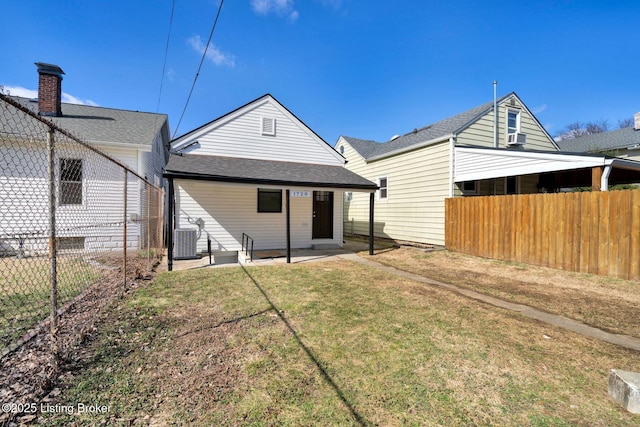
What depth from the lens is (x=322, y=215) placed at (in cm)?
1174

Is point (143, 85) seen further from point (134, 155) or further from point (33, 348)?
point (33, 348)

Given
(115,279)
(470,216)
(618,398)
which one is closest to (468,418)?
(618,398)

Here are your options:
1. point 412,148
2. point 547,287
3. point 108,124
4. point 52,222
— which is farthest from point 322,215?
point 52,222

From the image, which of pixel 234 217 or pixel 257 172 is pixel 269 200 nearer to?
pixel 234 217

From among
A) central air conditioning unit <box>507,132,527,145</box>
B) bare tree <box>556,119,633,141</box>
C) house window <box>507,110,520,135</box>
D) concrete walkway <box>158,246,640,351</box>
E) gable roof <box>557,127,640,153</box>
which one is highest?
bare tree <box>556,119,633,141</box>

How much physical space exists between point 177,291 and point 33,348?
2.52 metres

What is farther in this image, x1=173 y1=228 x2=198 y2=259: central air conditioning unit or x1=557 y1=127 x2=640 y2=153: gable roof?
x1=557 y1=127 x2=640 y2=153: gable roof

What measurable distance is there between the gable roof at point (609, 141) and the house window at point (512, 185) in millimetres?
10583

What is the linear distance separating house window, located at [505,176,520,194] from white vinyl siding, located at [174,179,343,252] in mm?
8751

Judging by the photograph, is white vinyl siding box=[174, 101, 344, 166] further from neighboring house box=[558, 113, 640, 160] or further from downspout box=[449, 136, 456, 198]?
neighboring house box=[558, 113, 640, 160]

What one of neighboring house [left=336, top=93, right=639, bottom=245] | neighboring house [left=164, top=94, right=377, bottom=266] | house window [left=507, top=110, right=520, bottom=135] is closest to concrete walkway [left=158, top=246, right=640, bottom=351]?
neighboring house [left=164, top=94, right=377, bottom=266]

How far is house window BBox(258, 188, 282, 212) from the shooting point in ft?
35.0

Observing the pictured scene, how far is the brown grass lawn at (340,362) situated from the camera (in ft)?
7.46

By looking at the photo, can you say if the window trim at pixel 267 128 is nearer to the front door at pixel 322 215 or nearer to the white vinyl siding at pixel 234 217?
the white vinyl siding at pixel 234 217
